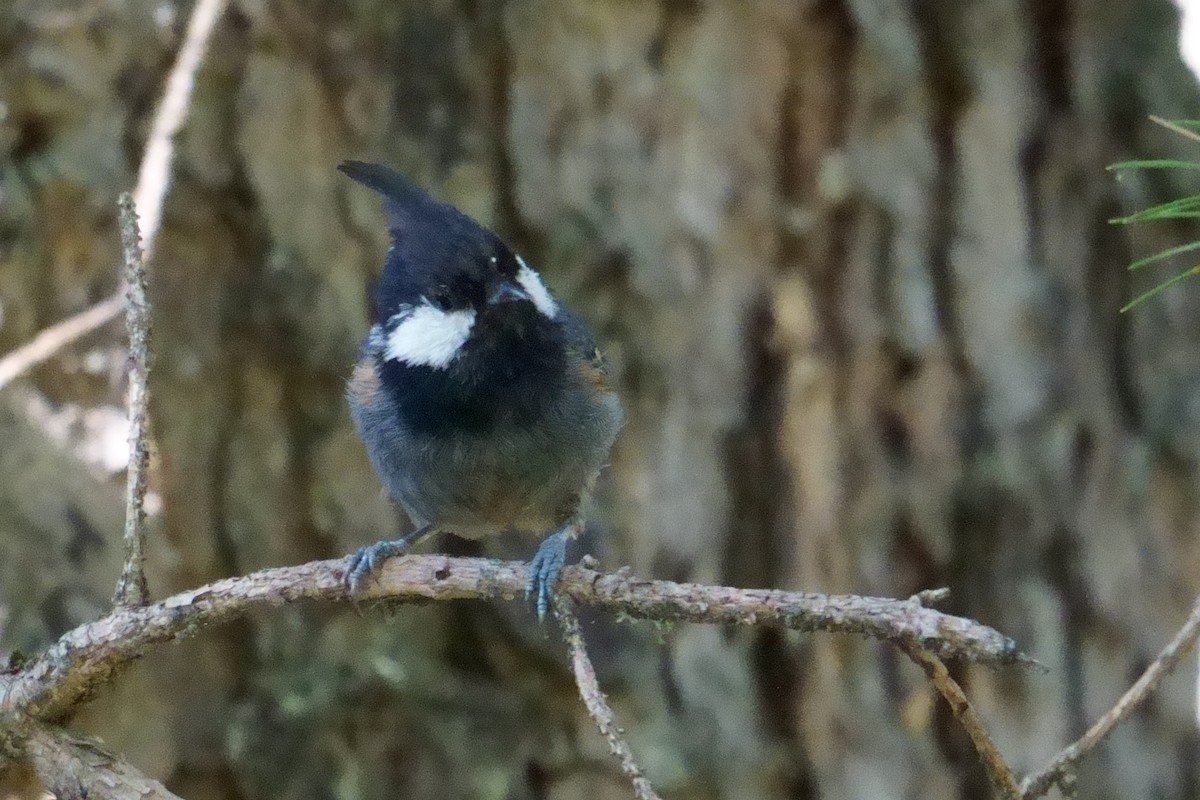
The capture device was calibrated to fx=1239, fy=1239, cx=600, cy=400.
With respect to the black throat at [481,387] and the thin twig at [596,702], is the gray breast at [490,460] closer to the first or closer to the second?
the black throat at [481,387]

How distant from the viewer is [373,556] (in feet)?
6.29

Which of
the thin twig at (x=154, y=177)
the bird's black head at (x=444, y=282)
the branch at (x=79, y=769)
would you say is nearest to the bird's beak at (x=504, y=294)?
the bird's black head at (x=444, y=282)

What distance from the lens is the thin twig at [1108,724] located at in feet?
3.69

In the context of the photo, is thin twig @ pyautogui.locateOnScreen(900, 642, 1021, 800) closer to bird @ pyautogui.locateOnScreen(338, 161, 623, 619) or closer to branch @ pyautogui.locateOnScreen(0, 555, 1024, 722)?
branch @ pyautogui.locateOnScreen(0, 555, 1024, 722)

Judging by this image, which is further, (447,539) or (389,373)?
(447,539)

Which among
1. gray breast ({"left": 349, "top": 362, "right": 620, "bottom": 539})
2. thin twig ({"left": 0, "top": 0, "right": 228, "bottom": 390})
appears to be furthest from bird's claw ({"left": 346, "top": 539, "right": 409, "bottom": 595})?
thin twig ({"left": 0, "top": 0, "right": 228, "bottom": 390})

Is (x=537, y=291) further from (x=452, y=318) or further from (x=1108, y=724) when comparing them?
(x=1108, y=724)

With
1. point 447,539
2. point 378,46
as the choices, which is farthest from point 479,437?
point 378,46

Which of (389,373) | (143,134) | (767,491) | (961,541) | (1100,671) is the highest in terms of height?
(143,134)

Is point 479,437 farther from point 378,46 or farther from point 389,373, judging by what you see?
point 378,46

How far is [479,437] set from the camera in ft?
7.05

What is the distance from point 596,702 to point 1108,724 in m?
0.48

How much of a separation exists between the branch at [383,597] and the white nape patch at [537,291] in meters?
0.75

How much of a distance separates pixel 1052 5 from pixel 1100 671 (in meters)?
1.55
